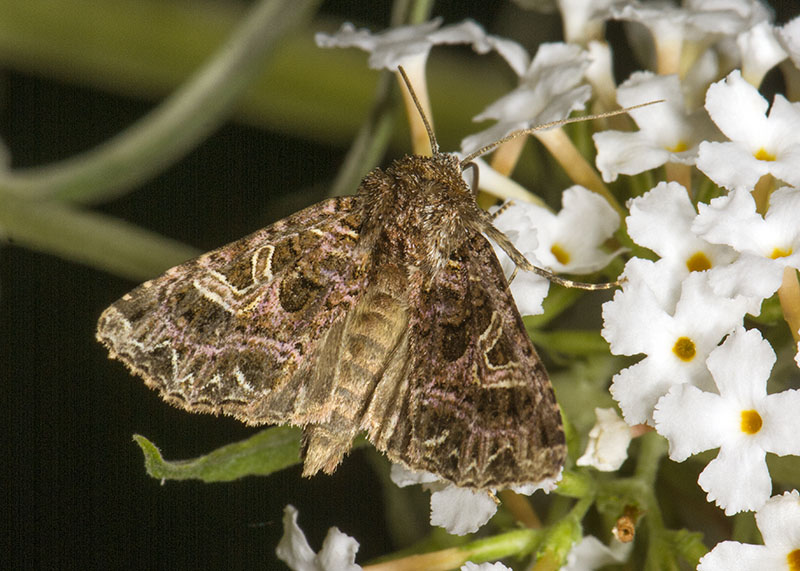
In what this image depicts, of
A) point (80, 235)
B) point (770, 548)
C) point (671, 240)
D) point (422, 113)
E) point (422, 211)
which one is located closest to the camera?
point (770, 548)

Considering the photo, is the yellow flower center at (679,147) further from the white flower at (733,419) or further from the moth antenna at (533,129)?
the white flower at (733,419)

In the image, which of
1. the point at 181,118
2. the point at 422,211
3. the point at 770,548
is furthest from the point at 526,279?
the point at 181,118

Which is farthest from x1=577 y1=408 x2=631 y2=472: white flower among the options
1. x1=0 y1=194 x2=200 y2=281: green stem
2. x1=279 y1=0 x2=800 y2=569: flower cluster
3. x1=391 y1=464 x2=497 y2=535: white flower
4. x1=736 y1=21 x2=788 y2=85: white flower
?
x1=0 y1=194 x2=200 y2=281: green stem

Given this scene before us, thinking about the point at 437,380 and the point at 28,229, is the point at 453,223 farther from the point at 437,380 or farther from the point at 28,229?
the point at 28,229

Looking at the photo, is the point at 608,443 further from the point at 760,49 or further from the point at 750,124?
the point at 760,49

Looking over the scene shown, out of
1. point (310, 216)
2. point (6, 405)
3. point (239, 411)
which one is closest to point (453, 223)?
point (310, 216)

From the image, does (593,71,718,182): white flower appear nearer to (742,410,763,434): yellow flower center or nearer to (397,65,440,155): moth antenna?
(397,65,440,155): moth antenna

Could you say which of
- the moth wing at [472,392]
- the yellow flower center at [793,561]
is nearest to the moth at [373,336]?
the moth wing at [472,392]
